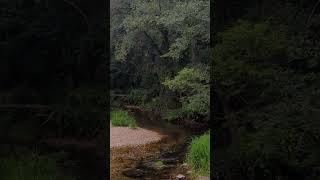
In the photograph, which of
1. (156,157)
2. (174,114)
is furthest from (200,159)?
(174,114)

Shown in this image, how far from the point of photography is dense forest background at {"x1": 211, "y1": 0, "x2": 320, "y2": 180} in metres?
5.59

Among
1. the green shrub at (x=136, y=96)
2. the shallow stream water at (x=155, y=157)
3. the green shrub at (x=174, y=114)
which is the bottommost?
the shallow stream water at (x=155, y=157)

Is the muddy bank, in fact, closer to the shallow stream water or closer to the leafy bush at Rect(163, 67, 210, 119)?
the shallow stream water

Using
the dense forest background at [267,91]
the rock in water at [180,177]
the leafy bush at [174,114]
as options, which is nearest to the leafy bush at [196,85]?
the leafy bush at [174,114]

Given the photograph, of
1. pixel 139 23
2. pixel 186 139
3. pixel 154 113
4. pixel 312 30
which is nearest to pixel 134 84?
pixel 154 113

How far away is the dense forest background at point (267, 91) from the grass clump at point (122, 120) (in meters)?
7.79
